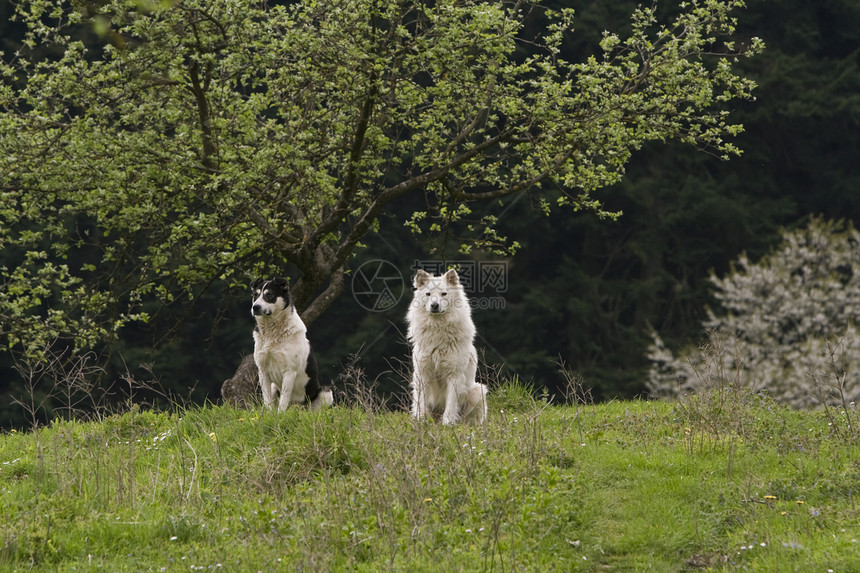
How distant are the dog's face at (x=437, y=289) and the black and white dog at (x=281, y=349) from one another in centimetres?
162

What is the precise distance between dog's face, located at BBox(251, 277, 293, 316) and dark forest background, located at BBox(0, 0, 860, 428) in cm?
1803

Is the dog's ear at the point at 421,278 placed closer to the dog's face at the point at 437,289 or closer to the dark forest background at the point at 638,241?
the dog's face at the point at 437,289

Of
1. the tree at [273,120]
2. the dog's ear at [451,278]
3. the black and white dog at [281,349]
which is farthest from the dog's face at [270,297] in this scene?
the dog's ear at [451,278]

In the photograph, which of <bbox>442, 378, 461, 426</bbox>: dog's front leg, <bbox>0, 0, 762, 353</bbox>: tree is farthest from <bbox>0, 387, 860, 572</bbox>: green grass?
<bbox>0, 0, 762, 353</bbox>: tree

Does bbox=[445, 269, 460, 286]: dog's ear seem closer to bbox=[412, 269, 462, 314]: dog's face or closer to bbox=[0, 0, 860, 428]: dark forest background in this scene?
bbox=[412, 269, 462, 314]: dog's face

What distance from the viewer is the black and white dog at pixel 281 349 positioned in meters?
12.3

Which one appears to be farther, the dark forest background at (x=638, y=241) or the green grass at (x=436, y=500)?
the dark forest background at (x=638, y=241)

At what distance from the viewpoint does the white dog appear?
11.5 m

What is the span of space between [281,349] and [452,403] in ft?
7.89

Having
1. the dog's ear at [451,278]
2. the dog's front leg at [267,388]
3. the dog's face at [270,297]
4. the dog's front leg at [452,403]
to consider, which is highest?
the dog's ear at [451,278]

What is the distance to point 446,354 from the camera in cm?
1151

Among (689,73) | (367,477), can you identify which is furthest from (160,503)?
(689,73)

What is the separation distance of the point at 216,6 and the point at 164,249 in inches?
124

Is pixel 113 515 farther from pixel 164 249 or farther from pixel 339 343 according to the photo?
pixel 339 343
